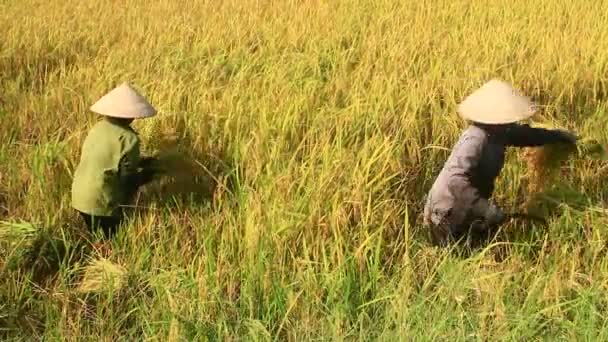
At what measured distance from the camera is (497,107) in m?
2.38

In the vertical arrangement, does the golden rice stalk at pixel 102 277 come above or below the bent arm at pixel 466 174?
below

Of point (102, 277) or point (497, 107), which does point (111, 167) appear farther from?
point (497, 107)

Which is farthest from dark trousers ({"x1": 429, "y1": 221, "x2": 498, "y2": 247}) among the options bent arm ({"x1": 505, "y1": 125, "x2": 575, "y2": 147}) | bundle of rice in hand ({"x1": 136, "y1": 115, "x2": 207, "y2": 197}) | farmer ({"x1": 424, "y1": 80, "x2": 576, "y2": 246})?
bundle of rice in hand ({"x1": 136, "y1": 115, "x2": 207, "y2": 197})

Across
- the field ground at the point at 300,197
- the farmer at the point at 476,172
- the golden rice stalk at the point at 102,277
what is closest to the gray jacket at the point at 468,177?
the farmer at the point at 476,172

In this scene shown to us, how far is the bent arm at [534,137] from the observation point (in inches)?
99.5

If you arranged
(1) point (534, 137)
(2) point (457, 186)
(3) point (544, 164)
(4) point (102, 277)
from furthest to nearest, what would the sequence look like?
(3) point (544, 164)
(1) point (534, 137)
(2) point (457, 186)
(4) point (102, 277)

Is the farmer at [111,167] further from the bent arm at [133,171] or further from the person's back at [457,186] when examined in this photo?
the person's back at [457,186]

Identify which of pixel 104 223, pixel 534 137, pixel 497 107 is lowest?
pixel 104 223

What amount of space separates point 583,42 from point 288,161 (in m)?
2.32

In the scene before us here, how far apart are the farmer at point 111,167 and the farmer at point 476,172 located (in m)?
1.07

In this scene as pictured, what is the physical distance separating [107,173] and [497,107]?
4.51ft

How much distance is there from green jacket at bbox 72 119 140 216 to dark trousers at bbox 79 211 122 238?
4 centimetres

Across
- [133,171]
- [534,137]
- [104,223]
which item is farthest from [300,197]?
[534,137]

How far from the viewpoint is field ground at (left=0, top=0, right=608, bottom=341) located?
6.61 ft
